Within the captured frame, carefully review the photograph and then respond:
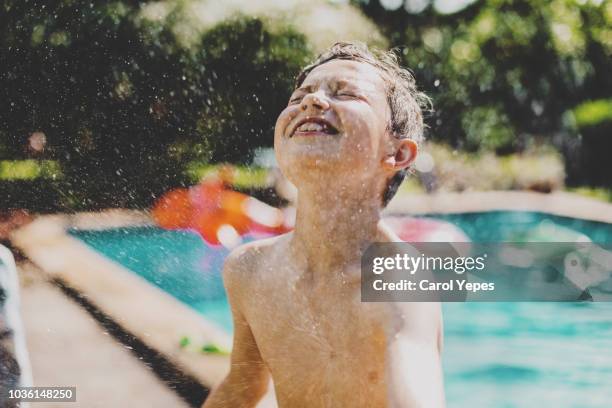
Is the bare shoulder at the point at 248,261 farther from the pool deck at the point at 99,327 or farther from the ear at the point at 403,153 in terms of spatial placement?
the pool deck at the point at 99,327

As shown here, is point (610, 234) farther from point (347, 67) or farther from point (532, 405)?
point (347, 67)

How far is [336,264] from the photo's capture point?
1.22m

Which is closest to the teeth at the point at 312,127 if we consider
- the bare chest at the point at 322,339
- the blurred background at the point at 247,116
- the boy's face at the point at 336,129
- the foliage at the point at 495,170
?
the boy's face at the point at 336,129

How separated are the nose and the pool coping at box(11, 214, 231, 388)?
612mm

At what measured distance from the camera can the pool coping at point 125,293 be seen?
6.82 feet

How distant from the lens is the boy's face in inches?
46.0

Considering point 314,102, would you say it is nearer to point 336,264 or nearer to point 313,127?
point 313,127

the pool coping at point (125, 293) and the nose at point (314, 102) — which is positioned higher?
the pool coping at point (125, 293)

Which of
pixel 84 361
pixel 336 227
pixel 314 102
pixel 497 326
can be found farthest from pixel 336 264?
pixel 497 326

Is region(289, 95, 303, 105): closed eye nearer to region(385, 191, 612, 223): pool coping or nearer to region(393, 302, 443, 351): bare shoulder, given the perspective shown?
region(393, 302, 443, 351): bare shoulder

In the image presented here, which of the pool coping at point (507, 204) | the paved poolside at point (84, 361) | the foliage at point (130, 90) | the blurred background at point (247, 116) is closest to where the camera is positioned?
the paved poolside at point (84, 361)

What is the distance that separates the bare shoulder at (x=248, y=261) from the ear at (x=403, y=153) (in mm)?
242

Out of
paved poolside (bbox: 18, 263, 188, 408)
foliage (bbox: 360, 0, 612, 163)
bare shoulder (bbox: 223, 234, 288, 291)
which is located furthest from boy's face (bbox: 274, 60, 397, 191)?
foliage (bbox: 360, 0, 612, 163)

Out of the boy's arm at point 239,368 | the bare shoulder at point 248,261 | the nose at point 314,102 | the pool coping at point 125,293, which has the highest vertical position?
the pool coping at point 125,293
